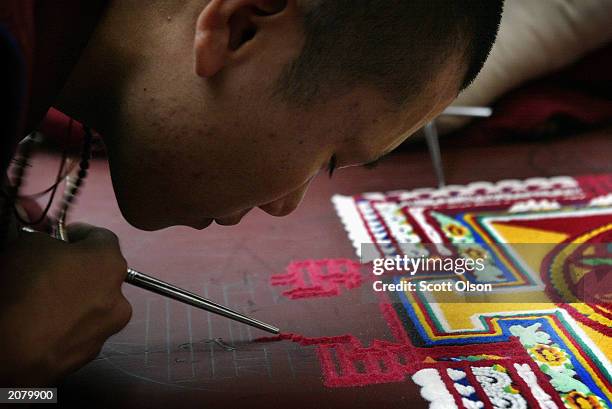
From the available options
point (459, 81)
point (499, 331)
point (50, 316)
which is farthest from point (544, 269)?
A: point (50, 316)

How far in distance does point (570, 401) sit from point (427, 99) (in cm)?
36

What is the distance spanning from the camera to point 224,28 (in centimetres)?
79

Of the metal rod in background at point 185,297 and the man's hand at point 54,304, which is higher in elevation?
the metal rod in background at point 185,297

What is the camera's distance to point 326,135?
0.86m

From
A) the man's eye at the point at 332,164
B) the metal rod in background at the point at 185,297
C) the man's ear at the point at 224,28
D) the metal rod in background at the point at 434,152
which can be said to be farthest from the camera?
the metal rod in background at the point at 434,152

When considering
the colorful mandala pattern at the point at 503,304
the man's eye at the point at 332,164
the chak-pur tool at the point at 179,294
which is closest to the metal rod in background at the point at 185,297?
the chak-pur tool at the point at 179,294

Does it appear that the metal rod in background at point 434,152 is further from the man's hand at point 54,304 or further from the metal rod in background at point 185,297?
the man's hand at point 54,304

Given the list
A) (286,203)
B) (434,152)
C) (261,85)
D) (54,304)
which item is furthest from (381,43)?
(434,152)

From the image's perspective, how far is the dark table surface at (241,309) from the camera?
945 mm

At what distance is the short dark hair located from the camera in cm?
79

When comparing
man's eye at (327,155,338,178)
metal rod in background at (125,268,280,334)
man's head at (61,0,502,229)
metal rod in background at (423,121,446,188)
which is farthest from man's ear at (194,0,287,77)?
metal rod in background at (423,121,446,188)

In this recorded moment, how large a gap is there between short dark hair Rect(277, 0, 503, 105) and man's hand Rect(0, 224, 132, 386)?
0.29 m

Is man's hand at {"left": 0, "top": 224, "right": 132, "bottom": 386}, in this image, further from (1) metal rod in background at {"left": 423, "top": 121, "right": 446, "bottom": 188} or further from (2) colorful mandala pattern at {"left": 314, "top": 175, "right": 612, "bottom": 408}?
(1) metal rod in background at {"left": 423, "top": 121, "right": 446, "bottom": 188}

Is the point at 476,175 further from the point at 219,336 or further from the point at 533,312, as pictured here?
the point at 219,336
